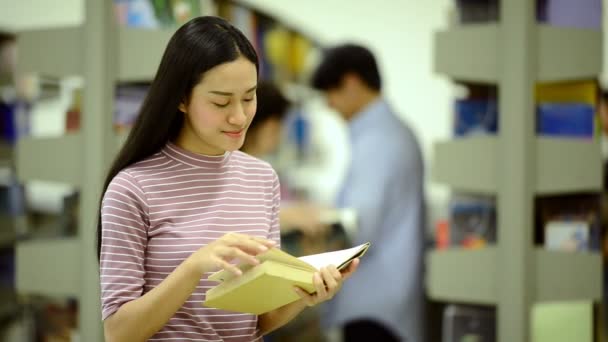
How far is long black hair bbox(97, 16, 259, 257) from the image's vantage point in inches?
53.3

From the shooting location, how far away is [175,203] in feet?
4.57

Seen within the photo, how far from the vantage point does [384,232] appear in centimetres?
304

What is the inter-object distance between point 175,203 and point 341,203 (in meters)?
1.81

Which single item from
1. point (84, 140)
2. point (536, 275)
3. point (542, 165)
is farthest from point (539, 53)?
point (84, 140)

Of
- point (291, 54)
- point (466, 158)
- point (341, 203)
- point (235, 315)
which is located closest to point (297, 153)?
point (291, 54)

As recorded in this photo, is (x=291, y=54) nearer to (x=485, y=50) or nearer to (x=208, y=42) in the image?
(x=485, y=50)

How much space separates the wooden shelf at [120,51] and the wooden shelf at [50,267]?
19.3 inches

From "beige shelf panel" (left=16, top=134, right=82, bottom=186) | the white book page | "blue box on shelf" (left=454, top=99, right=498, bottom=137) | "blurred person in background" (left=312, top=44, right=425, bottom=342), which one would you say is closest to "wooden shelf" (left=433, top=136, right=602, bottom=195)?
"blue box on shelf" (left=454, top=99, right=498, bottom=137)

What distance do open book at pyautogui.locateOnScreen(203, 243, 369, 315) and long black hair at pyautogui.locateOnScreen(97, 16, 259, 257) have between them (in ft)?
0.90

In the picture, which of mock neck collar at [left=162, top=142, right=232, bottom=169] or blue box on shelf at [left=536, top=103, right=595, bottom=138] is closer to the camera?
mock neck collar at [left=162, top=142, right=232, bottom=169]

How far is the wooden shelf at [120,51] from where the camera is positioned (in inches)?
89.1

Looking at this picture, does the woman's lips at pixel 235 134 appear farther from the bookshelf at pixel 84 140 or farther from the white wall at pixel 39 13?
the white wall at pixel 39 13

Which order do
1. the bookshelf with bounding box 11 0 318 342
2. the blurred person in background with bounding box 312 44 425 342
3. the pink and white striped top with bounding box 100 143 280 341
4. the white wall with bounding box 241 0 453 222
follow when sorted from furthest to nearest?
the white wall with bounding box 241 0 453 222 < the blurred person in background with bounding box 312 44 425 342 < the bookshelf with bounding box 11 0 318 342 < the pink and white striped top with bounding box 100 143 280 341

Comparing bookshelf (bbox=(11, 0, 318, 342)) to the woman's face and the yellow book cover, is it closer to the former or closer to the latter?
the woman's face
